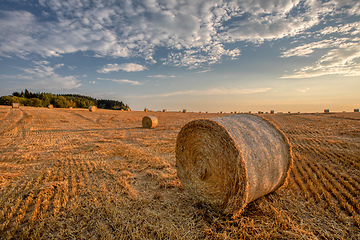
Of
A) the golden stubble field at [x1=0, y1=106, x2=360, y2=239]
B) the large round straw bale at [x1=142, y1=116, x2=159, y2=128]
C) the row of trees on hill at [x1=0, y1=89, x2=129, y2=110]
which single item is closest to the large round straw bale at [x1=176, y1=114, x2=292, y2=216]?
the golden stubble field at [x1=0, y1=106, x2=360, y2=239]

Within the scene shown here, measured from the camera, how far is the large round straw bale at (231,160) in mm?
3326

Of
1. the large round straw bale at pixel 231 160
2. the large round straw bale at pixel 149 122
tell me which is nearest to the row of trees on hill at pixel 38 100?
the large round straw bale at pixel 149 122

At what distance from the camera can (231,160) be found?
343 cm

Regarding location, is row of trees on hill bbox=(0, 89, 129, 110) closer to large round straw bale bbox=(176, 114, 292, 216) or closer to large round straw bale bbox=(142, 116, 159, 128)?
large round straw bale bbox=(142, 116, 159, 128)

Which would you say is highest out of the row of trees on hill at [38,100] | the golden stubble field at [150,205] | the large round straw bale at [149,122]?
the row of trees on hill at [38,100]

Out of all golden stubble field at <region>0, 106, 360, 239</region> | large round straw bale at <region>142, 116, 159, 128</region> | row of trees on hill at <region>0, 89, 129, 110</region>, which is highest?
row of trees on hill at <region>0, 89, 129, 110</region>

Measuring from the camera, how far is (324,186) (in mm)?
4508

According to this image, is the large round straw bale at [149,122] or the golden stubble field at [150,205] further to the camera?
the large round straw bale at [149,122]

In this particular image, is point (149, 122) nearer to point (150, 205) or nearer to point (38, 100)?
point (150, 205)

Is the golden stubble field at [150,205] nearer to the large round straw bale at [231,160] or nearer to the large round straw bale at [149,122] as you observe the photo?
the large round straw bale at [231,160]

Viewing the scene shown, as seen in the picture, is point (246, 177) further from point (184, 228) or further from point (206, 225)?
point (184, 228)

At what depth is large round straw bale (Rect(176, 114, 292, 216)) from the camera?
3.33m

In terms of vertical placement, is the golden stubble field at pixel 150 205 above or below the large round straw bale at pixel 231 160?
below

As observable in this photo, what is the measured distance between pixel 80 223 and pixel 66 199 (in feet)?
3.48
